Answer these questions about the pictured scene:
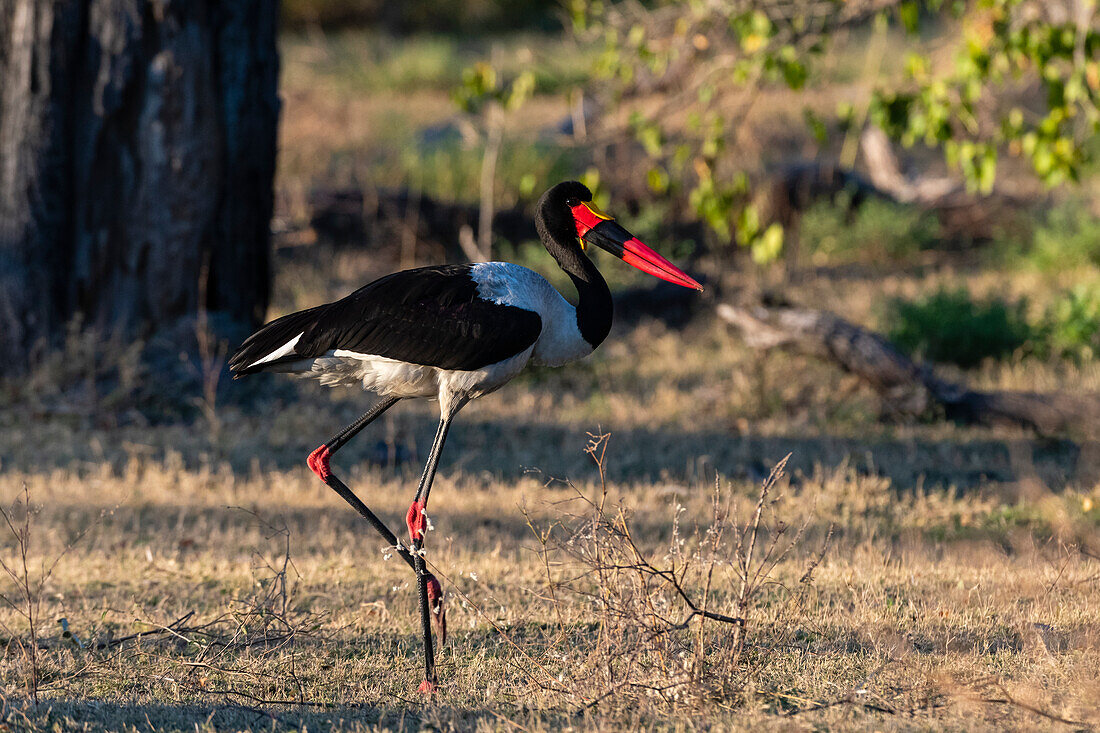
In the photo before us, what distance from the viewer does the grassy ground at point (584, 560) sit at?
3568mm

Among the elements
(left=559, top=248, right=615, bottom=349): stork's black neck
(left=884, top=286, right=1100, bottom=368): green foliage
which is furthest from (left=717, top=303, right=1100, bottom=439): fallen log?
(left=559, top=248, right=615, bottom=349): stork's black neck

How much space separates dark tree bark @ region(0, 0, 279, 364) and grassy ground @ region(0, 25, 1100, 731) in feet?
2.68

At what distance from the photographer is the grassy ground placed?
3.57m

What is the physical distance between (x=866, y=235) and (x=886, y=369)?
5.14m

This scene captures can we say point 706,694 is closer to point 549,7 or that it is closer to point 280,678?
point 280,678

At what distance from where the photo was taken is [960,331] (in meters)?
9.23

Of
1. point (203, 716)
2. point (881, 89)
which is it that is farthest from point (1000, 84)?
point (203, 716)

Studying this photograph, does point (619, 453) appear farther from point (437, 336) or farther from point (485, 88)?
point (437, 336)

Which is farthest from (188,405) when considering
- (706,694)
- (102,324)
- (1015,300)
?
(1015,300)

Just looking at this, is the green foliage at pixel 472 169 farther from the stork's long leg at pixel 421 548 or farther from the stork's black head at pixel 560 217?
the stork's long leg at pixel 421 548

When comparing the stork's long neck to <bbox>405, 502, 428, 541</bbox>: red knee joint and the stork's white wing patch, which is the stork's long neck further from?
the stork's white wing patch

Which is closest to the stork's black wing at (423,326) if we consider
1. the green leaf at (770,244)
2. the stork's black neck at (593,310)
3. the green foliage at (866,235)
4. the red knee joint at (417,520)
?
the stork's black neck at (593,310)

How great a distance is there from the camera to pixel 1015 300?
36.3 ft

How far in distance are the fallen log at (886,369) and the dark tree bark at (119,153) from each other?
371 centimetres
